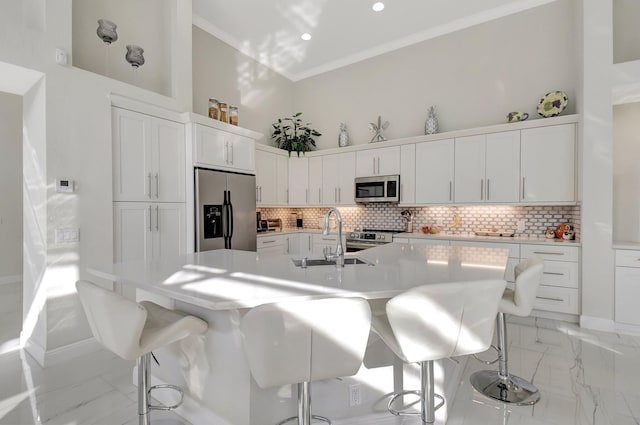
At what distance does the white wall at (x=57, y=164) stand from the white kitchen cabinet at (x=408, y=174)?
3.60 meters

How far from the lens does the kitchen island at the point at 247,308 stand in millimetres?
1440

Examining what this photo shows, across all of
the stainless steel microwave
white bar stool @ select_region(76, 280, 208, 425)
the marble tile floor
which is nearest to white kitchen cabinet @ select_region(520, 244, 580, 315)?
the marble tile floor

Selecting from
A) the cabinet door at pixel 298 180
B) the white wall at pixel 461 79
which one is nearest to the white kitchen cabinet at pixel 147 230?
the cabinet door at pixel 298 180

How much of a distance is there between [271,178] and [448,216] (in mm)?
2841

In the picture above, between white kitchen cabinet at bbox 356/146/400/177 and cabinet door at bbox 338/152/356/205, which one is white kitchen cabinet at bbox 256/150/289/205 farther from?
white kitchen cabinet at bbox 356/146/400/177

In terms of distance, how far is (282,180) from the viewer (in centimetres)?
566

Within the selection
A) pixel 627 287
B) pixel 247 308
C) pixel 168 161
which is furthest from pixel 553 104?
pixel 168 161

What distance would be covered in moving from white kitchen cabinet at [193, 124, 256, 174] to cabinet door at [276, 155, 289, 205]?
41.3 inches


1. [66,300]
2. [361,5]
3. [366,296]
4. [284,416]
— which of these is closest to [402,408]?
[284,416]

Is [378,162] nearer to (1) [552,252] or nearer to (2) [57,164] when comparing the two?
(1) [552,252]

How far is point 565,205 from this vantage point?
3885mm

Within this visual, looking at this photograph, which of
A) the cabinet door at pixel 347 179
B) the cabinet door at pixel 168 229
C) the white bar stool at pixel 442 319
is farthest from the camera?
the cabinet door at pixel 347 179

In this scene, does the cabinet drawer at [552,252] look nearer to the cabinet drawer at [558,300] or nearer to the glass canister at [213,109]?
the cabinet drawer at [558,300]

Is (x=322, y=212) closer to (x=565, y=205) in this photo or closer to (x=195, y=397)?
(x=565, y=205)
